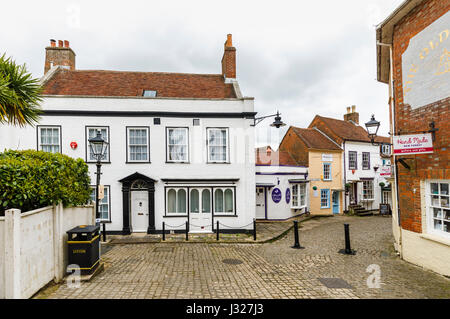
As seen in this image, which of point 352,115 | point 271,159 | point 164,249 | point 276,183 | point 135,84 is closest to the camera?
point 164,249

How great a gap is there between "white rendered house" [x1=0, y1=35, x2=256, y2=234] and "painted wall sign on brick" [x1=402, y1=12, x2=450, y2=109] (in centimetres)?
665

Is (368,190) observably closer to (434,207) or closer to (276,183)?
(276,183)

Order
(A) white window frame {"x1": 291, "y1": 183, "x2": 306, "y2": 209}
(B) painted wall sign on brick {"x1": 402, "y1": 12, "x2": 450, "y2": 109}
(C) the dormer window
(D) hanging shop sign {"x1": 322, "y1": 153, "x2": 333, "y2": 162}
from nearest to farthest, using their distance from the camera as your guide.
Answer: (B) painted wall sign on brick {"x1": 402, "y1": 12, "x2": 450, "y2": 109}, (C) the dormer window, (A) white window frame {"x1": 291, "y1": 183, "x2": 306, "y2": 209}, (D) hanging shop sign {"x1": 322, "y1": 153, "x2": 333, "y2": 162}

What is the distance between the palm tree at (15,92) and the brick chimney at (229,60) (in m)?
10.4

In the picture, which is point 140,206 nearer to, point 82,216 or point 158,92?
point 82,216

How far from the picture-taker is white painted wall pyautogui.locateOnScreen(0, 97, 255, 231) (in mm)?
11461

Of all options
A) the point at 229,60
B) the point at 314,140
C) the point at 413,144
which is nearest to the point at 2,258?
the point at 413,144

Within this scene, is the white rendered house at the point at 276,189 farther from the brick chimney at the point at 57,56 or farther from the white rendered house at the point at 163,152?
the brick chimney at the point at 57,56

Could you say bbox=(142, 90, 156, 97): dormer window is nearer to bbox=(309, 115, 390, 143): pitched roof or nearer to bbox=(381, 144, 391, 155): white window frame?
bbox=(381, 144, 391, 155): white window frame

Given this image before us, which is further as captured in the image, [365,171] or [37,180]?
[365,171]

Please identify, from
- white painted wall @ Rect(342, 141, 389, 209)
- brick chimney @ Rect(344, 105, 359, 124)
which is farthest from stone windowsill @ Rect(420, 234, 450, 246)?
brick chimney @ Rect(344, 105, 359, 124)

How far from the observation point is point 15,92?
5.73m

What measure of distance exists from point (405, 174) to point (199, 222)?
9.23 m

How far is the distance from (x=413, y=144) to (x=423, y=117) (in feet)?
3.40
